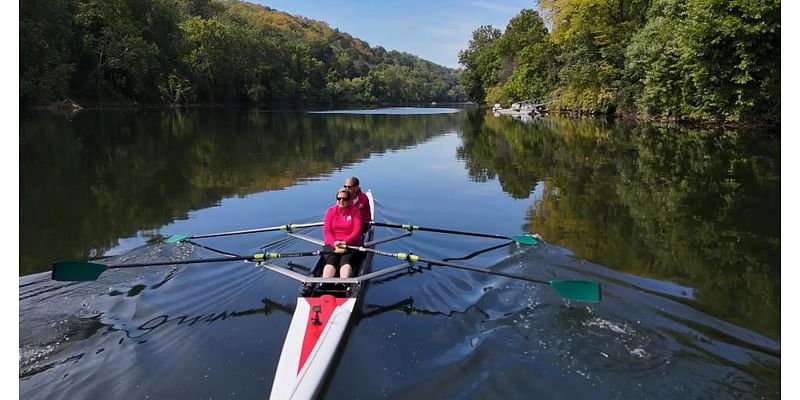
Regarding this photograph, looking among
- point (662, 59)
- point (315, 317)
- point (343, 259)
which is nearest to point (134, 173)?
point (343, 259)

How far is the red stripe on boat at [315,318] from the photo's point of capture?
5.04m

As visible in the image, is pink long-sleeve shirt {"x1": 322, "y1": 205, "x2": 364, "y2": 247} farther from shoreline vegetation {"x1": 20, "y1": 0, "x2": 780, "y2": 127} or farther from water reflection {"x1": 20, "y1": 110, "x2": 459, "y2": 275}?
shoreline vegetation {"x1": 20, "y1": 0, "x2": 780, "y2": 127}

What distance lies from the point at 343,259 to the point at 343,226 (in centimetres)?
75

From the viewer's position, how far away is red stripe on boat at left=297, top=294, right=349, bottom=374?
16.5 feet

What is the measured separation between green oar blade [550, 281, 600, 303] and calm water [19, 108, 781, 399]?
0.31 meters

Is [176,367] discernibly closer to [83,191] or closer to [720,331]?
[720,331]

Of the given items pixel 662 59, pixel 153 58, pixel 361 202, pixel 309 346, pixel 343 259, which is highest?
pixel 153 58

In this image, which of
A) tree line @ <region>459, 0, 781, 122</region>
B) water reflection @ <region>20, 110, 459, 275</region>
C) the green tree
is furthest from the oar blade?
the green tree

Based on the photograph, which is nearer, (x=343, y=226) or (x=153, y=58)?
(x=343, y=226)

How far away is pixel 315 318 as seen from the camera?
5.48 meters

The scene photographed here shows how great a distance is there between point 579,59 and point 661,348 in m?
43.8

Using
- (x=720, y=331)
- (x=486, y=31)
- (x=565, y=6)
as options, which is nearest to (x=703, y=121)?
(x=565, y=6)

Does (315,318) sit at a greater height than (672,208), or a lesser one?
lesser

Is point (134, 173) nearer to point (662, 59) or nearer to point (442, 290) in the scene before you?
point (442, 290)
